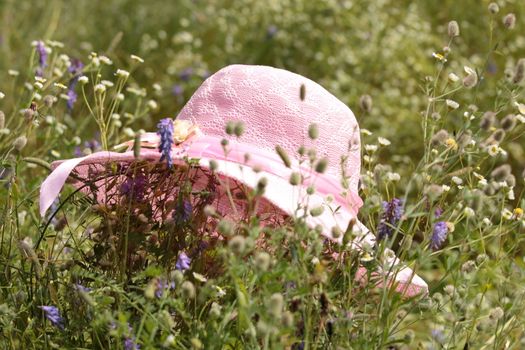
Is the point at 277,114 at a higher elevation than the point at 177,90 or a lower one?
higher

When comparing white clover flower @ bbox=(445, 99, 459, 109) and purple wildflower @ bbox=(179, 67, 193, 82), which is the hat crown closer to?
white clover flower @ bbox=(445, 99, 459, 109)

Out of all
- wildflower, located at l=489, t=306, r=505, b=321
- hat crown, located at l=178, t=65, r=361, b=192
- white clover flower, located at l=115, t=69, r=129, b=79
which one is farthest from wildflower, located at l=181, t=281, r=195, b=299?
white clover flower, located at l=115, t=69, r=129, b=79

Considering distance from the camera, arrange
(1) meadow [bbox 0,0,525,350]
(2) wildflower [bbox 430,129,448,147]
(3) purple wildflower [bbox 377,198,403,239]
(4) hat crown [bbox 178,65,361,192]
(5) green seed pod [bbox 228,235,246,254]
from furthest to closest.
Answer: (4) hat crown [bbox 178,65,361,192] → (3) purple wildflower [bbox 377,198,403,239] → (2) wildflower [bbox 430,129,448,147] → (1) meadow [bbox 0,0,525,350] → (5) green seed pod [bbox 228,235,246,254]

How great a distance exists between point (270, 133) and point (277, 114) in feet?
0.17

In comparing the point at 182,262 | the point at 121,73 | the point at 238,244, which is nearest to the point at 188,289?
the point at 238,244

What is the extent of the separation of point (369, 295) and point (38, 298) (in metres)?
0.66

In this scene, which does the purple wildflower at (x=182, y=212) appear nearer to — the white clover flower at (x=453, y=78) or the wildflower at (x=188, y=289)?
the wildflower at (x=188, y=289)

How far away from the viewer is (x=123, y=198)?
2.08 metres

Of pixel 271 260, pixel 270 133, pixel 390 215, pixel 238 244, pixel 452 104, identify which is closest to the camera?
pixel 238 244

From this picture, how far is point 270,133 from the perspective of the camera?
232cm

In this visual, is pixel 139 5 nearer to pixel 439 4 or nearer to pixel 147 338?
pixel 439 4

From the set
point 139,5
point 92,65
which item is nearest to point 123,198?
point 92,65

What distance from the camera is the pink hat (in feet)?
7.01

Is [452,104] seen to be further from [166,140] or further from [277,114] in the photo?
[166,140]
